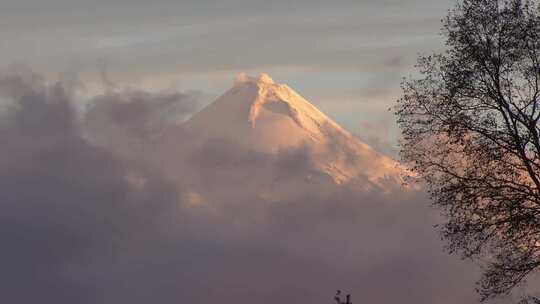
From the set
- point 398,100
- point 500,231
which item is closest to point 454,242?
point 500,231

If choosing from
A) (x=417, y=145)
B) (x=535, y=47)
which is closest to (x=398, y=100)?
(x=417, y=145)

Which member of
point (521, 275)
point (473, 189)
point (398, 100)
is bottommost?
point (521, 275)

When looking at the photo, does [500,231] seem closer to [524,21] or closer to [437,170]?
[437,170]

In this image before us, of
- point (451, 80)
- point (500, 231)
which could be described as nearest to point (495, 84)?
point (451, 80)

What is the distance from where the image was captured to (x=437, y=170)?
1997 inches

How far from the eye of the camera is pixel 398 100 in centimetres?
5134

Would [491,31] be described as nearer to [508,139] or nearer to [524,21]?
[524,21]

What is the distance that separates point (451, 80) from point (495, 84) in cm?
168

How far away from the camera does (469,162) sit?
5034cm

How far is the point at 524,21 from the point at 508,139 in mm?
4741

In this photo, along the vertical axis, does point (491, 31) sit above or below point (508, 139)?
above

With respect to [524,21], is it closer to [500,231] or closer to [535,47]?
[535,47]

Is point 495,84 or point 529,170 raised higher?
point 495,84

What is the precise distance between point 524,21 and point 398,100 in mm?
5682
